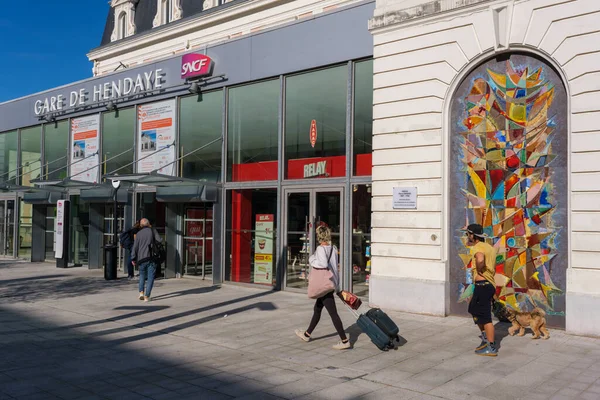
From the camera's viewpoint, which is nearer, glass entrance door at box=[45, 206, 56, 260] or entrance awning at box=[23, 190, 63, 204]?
entrance awning at box=[23, 190, 63, 204]

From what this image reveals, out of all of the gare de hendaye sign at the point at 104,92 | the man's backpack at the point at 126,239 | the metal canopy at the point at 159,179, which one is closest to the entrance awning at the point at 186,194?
the metal canopy at the point at 159,179

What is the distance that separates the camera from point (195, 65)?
15.0 m

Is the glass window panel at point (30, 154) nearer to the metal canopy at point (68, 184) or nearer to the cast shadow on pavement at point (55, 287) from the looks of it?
the metal canopy at point (68, 184)

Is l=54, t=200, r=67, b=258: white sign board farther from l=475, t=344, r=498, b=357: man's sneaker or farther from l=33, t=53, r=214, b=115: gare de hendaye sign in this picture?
l=475, t=344, r=498, b=357: man's sneaker

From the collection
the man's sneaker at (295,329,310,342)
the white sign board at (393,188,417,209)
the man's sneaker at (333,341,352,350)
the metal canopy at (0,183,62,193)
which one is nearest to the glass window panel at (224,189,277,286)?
the white sign board at (393,188,417,209)

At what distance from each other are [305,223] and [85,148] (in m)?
9.94

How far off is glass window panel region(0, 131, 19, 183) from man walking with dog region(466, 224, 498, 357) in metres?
20.0

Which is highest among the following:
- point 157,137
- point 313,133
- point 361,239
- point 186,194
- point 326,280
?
point 157,137

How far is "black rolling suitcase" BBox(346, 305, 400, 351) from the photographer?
24.3 ft

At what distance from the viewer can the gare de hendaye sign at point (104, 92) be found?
53.7 ft

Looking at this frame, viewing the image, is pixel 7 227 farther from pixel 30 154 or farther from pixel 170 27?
pixel 170 27

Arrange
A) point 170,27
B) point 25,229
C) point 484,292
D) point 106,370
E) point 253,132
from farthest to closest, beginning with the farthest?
point 170,27
point 25,229
point 253,132
point 484,292
point 106,370

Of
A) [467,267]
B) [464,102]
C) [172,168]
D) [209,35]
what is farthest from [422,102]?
[209,35]

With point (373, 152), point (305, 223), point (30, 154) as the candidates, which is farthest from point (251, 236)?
point (30, 154)
